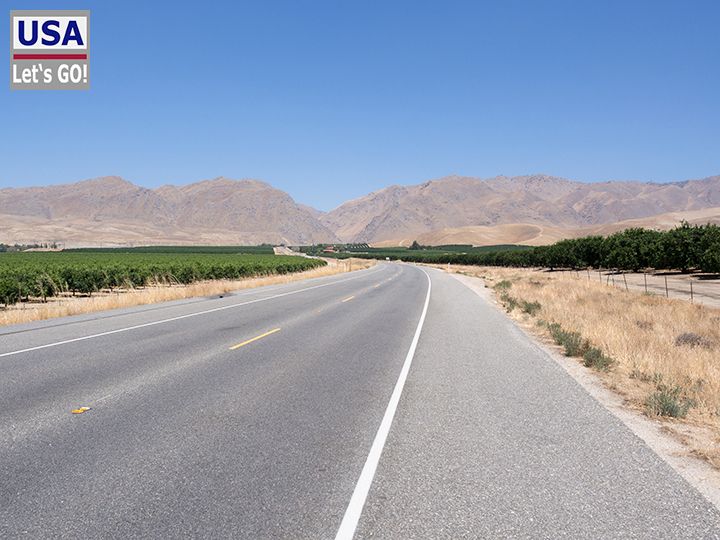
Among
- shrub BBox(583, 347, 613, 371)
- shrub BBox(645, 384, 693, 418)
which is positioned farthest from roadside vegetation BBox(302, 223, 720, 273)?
shrub BBox(645, 384, 693, 418)

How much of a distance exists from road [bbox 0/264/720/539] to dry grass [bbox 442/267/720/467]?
89 centimetres

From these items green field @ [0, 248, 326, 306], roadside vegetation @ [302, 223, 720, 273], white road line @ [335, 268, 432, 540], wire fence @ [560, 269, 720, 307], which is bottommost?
wire fence @ [560, 269, 720, 307]

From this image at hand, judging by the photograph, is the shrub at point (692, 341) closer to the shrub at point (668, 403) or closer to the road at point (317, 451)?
the road at point (317, 451)

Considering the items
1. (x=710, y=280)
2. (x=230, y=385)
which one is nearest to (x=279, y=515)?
(x=230, y=385)

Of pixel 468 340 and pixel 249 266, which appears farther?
pixel 249 266

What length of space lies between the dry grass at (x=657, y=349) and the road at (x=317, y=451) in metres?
0.89

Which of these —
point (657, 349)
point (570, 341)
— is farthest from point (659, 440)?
point (570, 341)

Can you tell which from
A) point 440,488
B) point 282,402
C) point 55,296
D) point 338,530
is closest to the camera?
point 338,530

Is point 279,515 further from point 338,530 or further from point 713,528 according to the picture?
point 713,528

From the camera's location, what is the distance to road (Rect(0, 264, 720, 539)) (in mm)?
3986

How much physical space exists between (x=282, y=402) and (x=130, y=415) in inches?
71.2

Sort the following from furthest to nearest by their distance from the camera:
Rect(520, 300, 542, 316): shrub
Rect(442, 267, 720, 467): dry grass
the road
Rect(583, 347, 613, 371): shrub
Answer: Rect(520, 300, 542, 316): shrub → Rect(583, 347, 613, 371): shrub → Rect(442, 267, 720, 467): dry grass → the road

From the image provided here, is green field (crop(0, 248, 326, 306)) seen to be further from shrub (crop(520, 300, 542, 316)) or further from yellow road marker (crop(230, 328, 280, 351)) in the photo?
shrub (crop(520, 300, 542, 316))

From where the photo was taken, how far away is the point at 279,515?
403 cm
